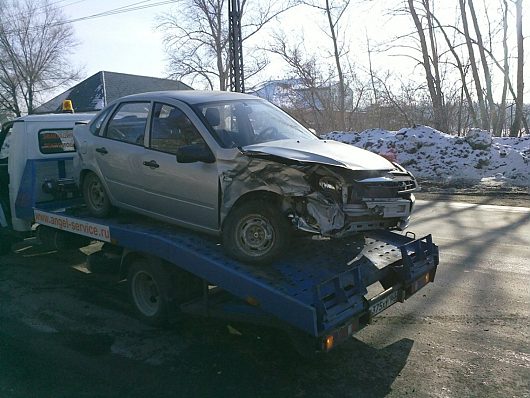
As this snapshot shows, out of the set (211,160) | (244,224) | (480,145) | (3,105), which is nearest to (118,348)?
(244,224)

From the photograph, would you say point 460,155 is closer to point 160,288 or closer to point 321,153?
point 321,153

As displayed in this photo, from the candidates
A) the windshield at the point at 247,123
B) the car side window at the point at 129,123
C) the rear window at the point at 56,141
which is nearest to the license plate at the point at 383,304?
the windshield at the point at 247,123

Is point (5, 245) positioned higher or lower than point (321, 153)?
lower

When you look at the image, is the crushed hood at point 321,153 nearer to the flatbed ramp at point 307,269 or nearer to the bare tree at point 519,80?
the flatbed ramp at point 307,269

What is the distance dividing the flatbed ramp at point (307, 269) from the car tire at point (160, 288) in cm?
19

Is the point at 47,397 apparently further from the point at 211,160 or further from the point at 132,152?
the point at 132,152

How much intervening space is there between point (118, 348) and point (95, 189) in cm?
224

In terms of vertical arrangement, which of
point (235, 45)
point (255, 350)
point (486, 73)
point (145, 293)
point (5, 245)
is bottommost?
point (255, 350)

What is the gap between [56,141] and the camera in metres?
7.07

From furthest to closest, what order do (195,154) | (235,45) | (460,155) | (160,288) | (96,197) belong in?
(235,45), (460,155), (96,197), (160,288), (195,154)

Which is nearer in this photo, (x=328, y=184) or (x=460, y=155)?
(x=328, y=184)

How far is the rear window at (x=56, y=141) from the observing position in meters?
6.89

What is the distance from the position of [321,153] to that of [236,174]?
77cm

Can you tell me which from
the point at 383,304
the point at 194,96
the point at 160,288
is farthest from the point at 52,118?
the point at 383,304
